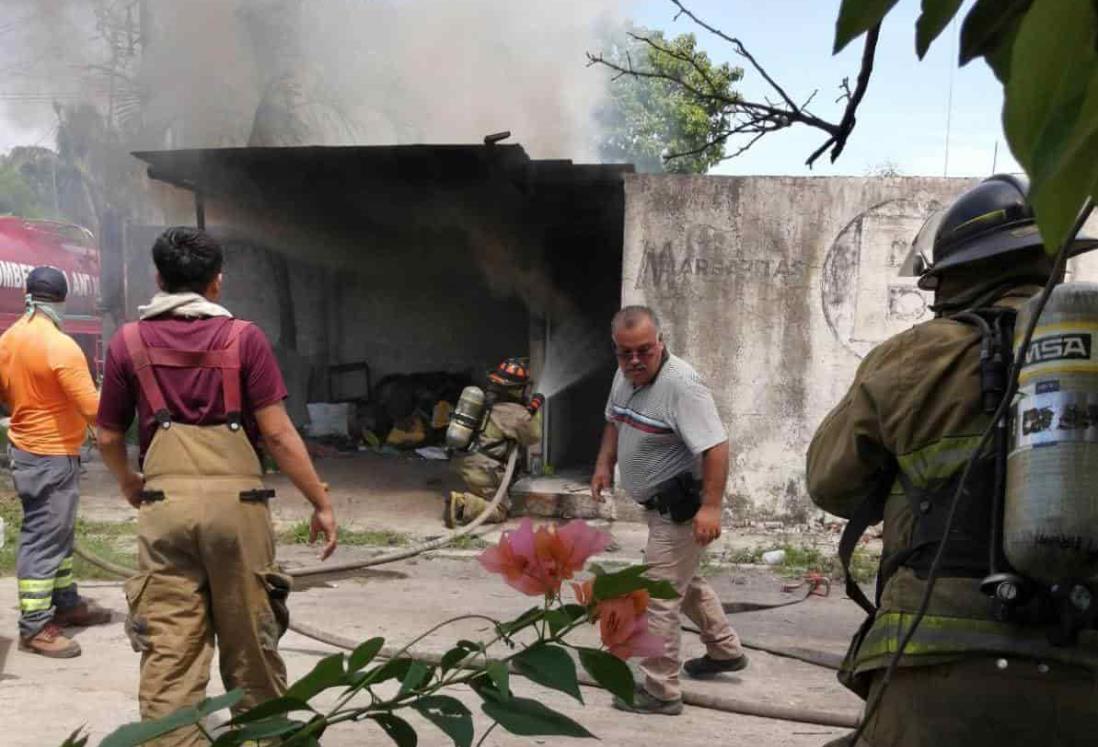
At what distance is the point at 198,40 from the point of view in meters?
15.8

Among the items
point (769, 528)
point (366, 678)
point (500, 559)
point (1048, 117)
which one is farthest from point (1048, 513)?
point (769, 528)

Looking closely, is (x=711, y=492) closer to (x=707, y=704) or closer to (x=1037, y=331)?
(x=707, y=704)

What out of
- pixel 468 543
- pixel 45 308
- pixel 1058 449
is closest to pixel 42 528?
pixel 45 308

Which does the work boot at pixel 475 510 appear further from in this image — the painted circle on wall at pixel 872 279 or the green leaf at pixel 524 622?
the green leaf at pixel 524 622

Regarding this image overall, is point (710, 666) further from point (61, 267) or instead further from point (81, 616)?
point (61, 267)

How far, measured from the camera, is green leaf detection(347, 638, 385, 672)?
44.3 inches

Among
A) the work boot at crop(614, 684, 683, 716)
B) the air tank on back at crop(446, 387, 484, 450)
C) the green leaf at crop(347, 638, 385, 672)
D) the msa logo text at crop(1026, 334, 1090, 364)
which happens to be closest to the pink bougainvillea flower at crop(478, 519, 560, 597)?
the green leaf at crop(347, 638, 385, 672)

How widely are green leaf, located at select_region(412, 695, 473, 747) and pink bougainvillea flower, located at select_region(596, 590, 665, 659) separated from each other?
0.20 metres

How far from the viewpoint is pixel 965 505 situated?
1.78 meters

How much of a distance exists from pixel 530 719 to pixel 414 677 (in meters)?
0.16

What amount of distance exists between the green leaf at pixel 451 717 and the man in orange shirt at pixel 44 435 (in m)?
3.90

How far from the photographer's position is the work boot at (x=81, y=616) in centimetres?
496

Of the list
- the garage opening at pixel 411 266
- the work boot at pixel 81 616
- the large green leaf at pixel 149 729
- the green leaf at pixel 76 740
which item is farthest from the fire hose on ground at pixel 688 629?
the garage opening at pixel 411 266

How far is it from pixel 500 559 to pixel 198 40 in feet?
53.7
